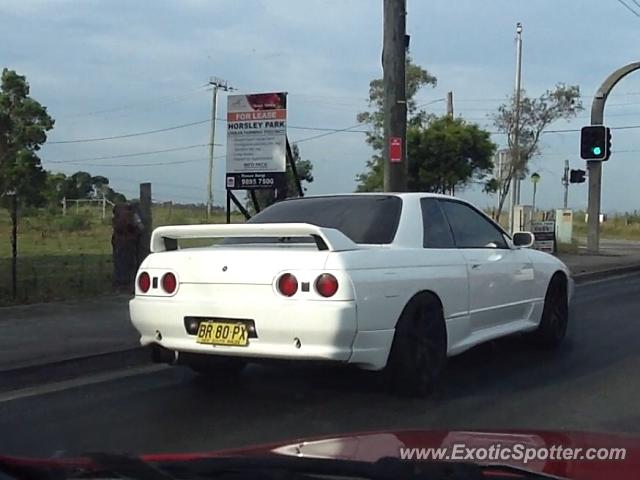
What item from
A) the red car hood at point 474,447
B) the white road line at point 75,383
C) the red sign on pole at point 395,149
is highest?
the red sign on pole at point 395,149

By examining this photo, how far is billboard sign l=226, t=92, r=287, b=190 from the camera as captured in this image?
1396cm

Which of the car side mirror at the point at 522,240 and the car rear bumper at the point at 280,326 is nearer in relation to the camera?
the car rear bumper at the point at 280,326

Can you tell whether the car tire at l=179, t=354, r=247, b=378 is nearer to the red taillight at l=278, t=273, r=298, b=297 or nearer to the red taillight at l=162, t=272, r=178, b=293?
the red taillight at l=162, t=272, r=178, b=293

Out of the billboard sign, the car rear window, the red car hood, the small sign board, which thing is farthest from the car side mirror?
the small sign board

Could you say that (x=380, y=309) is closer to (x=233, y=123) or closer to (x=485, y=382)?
(x=485, y=382)

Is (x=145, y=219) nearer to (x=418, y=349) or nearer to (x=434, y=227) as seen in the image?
(x=434, y=227)

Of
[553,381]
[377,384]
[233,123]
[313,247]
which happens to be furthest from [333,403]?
[233,123]

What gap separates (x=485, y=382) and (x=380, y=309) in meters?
1.61

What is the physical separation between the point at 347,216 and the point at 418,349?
4.07 feet

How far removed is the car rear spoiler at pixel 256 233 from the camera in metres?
6.08

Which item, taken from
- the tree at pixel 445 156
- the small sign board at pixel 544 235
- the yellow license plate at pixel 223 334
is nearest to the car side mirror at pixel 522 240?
the yellow license plate at pixel 223 334

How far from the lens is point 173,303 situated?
6496mm

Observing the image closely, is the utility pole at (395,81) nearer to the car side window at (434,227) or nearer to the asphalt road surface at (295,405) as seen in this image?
the asphalt road surface at (295,405)

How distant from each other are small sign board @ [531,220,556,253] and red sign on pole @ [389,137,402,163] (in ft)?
31.8
